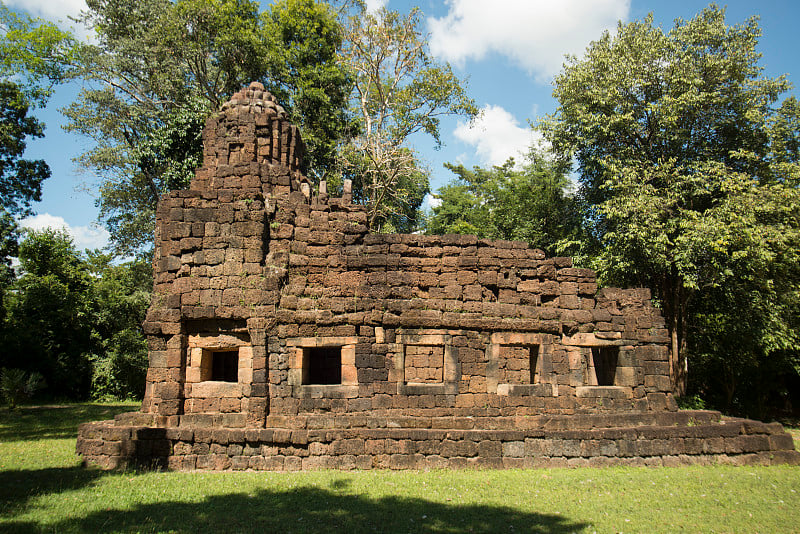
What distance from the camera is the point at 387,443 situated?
9.75 metres

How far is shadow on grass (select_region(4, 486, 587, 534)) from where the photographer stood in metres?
6.50

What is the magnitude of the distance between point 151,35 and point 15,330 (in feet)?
43.0

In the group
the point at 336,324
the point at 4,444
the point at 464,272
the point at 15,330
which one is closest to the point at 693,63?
the point at 464,272

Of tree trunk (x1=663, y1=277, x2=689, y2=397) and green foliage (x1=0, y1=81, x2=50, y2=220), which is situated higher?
green foliage (x1=0, y1=81, x2=50, y2=220)

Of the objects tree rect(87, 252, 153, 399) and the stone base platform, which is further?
tree rect(87, 252, 153, 399)

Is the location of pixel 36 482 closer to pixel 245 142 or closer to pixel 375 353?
pixel 375 353

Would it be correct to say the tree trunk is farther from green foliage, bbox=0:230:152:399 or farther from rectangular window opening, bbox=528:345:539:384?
green foliage, bbox=0:230:152:399

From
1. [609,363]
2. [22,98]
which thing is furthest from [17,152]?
[609,363]

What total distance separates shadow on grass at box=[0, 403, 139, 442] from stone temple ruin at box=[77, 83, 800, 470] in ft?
16.0

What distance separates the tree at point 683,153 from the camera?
15.5m

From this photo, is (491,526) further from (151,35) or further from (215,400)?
(151,35)

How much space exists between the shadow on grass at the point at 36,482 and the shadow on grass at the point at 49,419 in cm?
436

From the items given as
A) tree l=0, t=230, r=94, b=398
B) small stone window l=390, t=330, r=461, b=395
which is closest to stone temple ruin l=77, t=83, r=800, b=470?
small stone window l=390, t=330, r=461, b=395

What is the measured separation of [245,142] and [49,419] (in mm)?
10952
